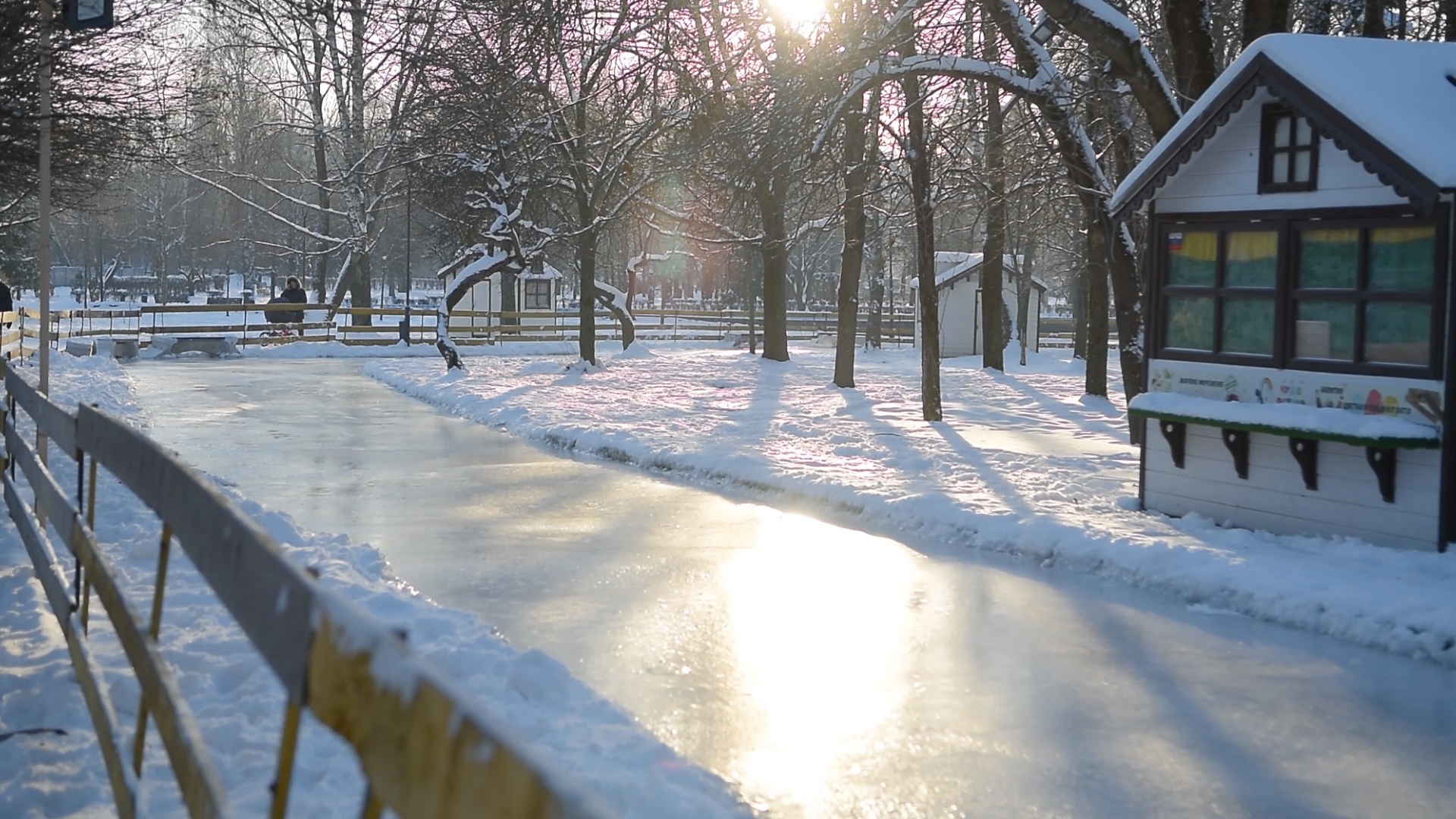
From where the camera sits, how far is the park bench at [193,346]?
40.3 meters

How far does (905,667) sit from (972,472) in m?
7.68

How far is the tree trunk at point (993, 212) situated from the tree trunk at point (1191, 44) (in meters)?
2.44

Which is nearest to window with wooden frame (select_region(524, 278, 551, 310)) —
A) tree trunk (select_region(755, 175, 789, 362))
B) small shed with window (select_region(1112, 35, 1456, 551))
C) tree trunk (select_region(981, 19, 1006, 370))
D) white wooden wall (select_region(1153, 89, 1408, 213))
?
tree trunk (select_region(981, 19, 1006, 370))

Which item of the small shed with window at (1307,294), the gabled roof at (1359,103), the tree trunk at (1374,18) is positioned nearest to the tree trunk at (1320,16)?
the tree trunk at (1374,18)

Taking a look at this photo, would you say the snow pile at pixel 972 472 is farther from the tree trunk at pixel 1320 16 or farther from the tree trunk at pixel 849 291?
the tree trunk at pixel 1320 16

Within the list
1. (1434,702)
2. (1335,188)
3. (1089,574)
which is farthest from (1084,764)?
(1335,188)

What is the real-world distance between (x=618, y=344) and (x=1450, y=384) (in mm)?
44619

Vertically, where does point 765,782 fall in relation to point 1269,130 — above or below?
below

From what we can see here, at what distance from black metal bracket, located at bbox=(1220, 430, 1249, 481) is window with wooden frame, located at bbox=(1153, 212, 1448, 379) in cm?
59

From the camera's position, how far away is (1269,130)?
1160cm

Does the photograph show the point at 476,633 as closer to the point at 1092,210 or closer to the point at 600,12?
the point at 600,12

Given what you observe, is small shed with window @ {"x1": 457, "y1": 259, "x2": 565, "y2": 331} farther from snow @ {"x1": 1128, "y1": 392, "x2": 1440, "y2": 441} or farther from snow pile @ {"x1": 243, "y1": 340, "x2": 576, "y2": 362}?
snow @ {"x1": 1128, "y1": 392, "x2": 1440, "y2": 441}

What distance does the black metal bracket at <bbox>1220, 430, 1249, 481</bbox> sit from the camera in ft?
38.4

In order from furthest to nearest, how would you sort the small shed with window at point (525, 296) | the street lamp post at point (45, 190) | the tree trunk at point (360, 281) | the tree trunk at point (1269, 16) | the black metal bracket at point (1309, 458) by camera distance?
1. the small shed with window at point (525, 296)
2. the tree trunk at point (360, 281)
3. the tree trunk at point (1269, 16)
4. the black metal bracket at point (1309, 458)
5. the street lamp post at point (45, 190)
